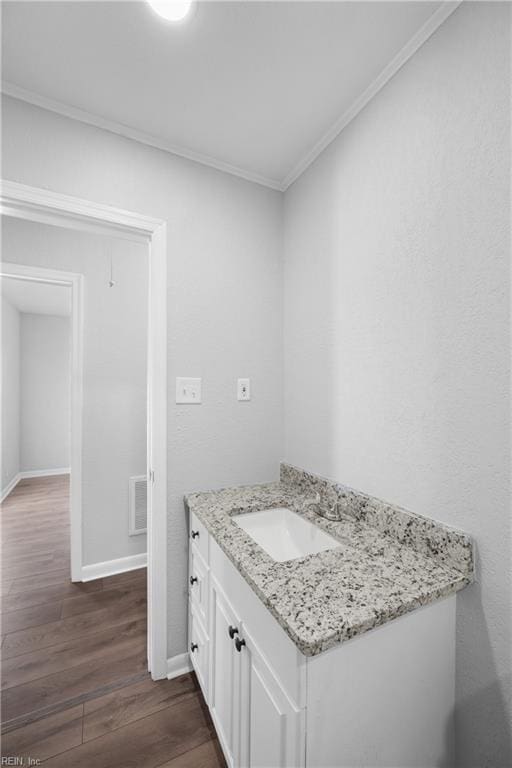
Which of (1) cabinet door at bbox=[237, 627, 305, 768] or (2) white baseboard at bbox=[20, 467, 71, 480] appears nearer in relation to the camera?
(1) cabinet door at bbox=[237, 627, 305, 768]

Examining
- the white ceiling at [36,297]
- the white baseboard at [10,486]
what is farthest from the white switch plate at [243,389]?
the white baseboard at [10,486]

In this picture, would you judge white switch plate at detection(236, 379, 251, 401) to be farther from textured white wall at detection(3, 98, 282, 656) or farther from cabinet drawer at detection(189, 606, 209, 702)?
cabinet drawer at detection(189, 606, 209, 702)

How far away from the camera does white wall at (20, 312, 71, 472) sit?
5.07 meters

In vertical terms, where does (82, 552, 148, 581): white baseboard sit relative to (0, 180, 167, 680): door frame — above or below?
below

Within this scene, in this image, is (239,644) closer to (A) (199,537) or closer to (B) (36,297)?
(A) (199,537)

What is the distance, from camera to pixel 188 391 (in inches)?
61.8

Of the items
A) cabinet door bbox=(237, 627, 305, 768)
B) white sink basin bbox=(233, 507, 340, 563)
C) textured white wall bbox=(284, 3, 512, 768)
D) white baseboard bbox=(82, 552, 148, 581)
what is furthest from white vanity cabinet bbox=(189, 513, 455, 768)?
white baseboard bbox=(82, 552, 148, 581)

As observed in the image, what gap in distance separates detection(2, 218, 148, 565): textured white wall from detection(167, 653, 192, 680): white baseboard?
1.12 meters

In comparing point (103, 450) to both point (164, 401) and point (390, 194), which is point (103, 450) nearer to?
point (164, 401)

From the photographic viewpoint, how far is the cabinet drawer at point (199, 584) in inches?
50.5

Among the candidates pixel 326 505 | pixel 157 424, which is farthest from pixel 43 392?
pixel 326 505

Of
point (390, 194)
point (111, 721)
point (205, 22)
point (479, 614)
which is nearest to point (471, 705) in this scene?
point (479, 614)

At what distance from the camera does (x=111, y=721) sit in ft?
4.25

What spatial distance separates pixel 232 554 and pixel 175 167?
1.69 m
